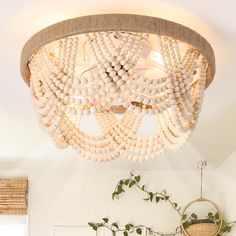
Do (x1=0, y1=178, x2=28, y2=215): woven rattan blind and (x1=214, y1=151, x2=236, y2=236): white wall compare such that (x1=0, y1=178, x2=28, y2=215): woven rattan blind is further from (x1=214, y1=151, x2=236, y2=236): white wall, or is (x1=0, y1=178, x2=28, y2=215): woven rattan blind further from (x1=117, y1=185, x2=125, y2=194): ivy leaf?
(x1=214, y1=151, x2=236, y2=236): white wall

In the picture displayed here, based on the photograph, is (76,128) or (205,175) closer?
(76,128)

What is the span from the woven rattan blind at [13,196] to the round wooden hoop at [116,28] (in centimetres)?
262

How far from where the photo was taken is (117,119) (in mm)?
1682

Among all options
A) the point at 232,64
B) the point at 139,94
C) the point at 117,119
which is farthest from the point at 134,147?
the point at 232,64

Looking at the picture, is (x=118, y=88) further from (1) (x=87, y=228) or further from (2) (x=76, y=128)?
(1) (x=87, y=228)

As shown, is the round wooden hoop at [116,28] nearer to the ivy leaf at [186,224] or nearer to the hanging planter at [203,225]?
the hanging planter at [203,225]

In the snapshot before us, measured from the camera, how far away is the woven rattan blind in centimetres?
390

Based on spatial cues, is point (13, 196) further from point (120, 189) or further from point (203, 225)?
point (203, 225)

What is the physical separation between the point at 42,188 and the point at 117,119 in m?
2.44

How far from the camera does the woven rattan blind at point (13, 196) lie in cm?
390

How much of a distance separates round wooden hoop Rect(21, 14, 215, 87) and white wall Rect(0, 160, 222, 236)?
2596mm

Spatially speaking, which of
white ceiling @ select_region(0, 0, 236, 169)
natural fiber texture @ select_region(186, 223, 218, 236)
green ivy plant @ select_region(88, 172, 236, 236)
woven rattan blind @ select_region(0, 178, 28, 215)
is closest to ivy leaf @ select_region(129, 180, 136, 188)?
green ivy plant @ select_region(88, 172, 236, 236)

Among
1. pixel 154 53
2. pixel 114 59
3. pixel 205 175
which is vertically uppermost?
pixel 205 175

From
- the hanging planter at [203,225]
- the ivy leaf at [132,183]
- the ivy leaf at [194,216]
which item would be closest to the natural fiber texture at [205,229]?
the hanging planter at [203,225]
